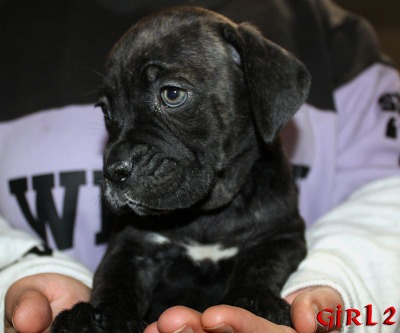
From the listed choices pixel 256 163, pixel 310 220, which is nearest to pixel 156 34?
pixel 256 163

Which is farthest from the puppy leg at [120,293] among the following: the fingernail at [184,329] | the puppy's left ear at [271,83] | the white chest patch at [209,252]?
the puppy's left ear at [271,83]

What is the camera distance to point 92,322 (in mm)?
1885

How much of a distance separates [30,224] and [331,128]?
1.72 m

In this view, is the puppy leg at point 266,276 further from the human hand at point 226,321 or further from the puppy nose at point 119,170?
the puppy nose at point 119,170

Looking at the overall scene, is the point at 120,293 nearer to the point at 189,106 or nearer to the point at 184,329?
the point at 184,329

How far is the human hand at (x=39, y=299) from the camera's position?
188 centimetres

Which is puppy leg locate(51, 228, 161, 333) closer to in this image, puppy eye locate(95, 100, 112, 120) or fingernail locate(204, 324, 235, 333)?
fingernail locate(204, 324, 235, 333)

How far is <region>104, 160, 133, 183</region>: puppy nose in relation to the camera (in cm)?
205

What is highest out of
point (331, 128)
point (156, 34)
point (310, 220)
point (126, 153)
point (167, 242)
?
point (156, 34)

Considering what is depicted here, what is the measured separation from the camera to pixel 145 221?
7.88 ft

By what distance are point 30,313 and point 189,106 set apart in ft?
3.27

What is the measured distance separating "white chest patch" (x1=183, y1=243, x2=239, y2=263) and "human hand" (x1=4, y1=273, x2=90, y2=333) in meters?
0.48

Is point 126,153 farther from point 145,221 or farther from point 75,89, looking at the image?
point 75,89

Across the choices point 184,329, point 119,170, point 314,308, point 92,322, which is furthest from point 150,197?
Answer: point 314,308
